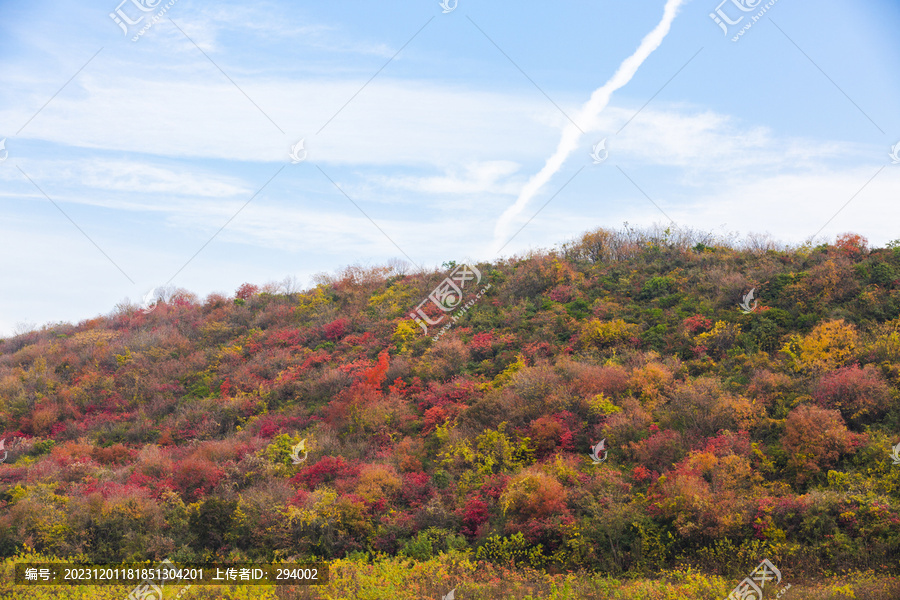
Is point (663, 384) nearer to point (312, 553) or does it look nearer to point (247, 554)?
point (312, 553)

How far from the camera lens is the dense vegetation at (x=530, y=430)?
16531mm

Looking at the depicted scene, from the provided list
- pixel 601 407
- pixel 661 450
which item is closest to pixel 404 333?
pixel 601 407

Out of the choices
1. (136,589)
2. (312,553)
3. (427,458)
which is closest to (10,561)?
(136,589)

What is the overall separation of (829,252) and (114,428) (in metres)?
36.4

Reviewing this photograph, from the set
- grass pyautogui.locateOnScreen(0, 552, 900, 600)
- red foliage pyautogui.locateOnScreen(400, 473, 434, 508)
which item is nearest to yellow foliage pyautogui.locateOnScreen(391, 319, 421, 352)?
red foliage pyautogui.locateOnScreen(400, 473, 434, 508)

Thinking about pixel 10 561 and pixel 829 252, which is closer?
pixel 10 561

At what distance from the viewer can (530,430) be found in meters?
22.1

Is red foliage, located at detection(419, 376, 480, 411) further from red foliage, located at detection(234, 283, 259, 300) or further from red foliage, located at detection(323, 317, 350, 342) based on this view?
red foliage, located at detection(234, 283, 259, 300)

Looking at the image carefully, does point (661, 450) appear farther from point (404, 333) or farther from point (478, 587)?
point (404, 333)

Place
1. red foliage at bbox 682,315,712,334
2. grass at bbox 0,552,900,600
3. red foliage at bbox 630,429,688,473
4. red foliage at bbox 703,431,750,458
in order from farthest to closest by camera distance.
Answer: red foliage at bbox 682,315,712,334
red foliage at bbox 630,429,688,473
red foliage at bbox 703,431,750,458
grass at bbox 0,552,900,600

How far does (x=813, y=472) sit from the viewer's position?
1734 cm

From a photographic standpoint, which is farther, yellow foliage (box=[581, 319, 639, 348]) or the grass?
yellow foliage (box=[581, 319, 639, 348])

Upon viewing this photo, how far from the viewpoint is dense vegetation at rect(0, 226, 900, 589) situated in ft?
54.2

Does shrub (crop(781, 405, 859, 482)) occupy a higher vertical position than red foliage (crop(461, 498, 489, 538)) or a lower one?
higher
